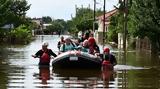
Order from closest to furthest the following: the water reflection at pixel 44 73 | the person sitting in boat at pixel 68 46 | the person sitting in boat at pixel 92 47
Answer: the water reflection at pixel 44 73
the person sitting in boat at pixel 92 47
the person sitting in boat at pixel 68 46

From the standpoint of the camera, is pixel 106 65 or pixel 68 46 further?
pixel 68 46

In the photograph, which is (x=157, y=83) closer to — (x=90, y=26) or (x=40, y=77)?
(x=40, y=77)

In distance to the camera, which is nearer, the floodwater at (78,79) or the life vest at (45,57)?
the floodwater at (78,79)

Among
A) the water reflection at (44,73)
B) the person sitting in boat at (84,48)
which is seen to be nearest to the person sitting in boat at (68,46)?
the person sitting in boat at (84,48)

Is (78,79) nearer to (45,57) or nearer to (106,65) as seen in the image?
(106,65)

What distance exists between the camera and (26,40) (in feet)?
233

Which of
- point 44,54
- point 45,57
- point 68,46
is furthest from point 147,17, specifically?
point 44,54

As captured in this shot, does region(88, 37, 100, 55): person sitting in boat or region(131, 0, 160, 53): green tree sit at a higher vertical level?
region(131, 0, 160, 53): green tree

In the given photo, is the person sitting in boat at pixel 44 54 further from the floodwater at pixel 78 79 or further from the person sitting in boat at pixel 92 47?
the person sitting in boat at pixel 92 47

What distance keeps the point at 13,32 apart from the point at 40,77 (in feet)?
162

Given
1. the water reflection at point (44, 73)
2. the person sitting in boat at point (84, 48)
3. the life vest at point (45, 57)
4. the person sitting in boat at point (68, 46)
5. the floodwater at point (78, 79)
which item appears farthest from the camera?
the person sitting in boat at point (68, 46)

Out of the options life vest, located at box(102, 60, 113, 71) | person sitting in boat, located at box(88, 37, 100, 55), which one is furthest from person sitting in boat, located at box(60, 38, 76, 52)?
life vest, located at box(102, 60, 113, 71)

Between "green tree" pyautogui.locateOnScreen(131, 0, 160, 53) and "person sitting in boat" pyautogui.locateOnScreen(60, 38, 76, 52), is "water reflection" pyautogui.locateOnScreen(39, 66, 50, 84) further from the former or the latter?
"green tree" pyautogui.locateOnScreen(131, 0, 160, 53)

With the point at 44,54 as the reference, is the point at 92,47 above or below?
above
